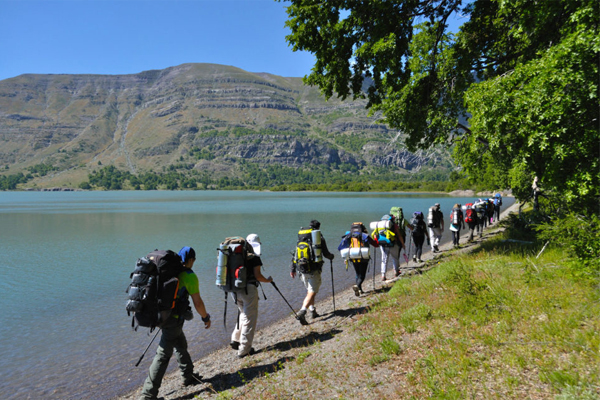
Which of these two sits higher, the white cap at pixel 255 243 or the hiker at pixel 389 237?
the white cap at pixel 255 243

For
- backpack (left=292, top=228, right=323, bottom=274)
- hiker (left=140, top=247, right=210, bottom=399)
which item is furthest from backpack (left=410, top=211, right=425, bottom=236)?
hiker (left=140, top=247, right=210, bottom=399)

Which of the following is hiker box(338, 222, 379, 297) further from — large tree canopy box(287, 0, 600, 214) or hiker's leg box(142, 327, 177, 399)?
hiker's leg box(142, 327, 177, 399)

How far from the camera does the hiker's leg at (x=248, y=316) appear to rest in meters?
7.41

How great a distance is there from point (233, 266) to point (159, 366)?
7.18 feet

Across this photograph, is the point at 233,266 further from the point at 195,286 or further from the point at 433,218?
the point at 433,218

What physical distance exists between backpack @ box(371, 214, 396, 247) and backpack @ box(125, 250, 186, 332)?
337 inches

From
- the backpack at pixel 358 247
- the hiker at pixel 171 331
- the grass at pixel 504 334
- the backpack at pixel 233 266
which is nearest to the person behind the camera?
the grass at pixel 504 334

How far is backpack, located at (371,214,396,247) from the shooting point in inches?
494

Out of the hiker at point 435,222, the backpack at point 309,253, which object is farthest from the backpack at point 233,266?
the hiker at point 435,222

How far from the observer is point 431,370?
4.93 m

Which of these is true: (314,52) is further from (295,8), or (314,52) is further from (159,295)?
(159,295)

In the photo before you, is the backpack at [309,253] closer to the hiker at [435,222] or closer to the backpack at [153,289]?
the backpack at [153,289]

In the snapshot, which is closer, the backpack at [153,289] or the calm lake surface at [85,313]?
the backpack at [153,289]

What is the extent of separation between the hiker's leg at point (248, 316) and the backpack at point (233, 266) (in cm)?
22
